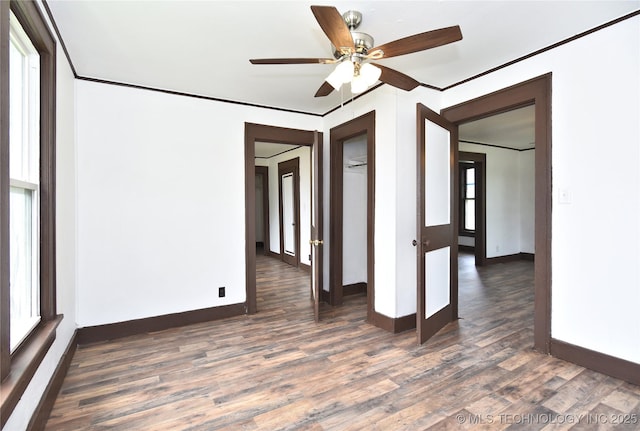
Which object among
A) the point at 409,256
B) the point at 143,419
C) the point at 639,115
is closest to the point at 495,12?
the point at 639,115

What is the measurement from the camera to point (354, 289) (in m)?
4.47

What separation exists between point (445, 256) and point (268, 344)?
1.90m

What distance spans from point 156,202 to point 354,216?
7.97ft

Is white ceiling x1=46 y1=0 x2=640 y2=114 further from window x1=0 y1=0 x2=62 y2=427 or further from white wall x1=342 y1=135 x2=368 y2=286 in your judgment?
white wall x1=342 y1=135 x2=368 y2=286

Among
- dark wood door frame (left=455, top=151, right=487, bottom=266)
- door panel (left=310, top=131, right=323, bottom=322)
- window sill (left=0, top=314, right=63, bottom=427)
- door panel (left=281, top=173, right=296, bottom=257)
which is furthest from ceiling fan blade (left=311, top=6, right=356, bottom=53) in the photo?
dark wood door frame (left=455, top=151, right=487, bottom=266)

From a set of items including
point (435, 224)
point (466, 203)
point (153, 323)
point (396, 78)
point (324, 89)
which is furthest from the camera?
point (466, 203)

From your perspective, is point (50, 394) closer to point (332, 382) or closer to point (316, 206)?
point (332, 382)

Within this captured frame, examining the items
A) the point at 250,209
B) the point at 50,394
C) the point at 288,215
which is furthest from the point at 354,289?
the point at 50,394

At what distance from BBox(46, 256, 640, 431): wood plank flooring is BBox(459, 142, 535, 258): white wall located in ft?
11.9

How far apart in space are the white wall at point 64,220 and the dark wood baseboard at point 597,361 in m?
3.44

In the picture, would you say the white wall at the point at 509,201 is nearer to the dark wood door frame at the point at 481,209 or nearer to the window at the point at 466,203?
the dark wood door frame at the point at 481,209

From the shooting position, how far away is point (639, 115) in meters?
2.09

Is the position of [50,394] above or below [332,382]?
above

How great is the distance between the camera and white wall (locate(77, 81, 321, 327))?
9.70 feet
